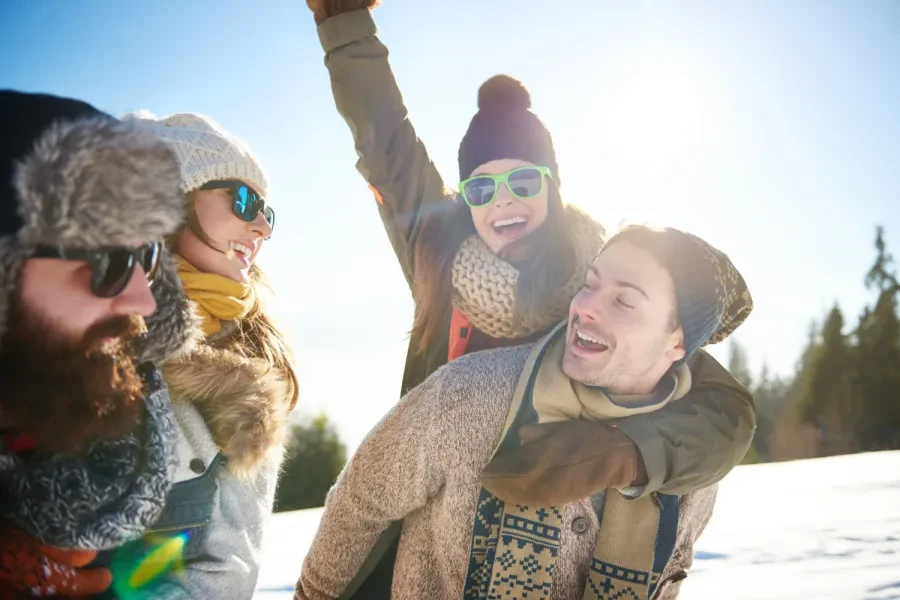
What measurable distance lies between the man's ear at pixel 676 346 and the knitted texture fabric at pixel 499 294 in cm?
47

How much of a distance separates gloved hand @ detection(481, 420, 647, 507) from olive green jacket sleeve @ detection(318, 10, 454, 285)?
117 centimetres

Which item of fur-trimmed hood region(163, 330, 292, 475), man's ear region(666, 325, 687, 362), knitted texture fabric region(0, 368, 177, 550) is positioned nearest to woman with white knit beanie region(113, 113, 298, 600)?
fur-trimmed hood region(163, 330, 292, 475)

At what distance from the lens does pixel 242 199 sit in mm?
2131

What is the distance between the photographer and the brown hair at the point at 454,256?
7.76ft

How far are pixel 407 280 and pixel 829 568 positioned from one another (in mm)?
2450

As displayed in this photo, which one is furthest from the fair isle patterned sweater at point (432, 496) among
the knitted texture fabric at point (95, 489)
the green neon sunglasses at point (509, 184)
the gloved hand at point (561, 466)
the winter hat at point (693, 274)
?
the green neon sunglasses at point (509, 184)

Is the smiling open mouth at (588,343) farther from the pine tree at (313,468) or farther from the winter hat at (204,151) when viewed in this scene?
the pine tree at (313,468)

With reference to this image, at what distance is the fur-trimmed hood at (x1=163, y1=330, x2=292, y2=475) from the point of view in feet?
5.74

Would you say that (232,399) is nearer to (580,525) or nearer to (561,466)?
(561,466)

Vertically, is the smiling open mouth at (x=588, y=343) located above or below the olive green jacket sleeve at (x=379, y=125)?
below

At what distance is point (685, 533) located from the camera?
2084 mm

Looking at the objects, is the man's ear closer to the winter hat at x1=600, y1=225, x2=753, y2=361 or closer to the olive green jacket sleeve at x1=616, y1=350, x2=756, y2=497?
the winter hat at x1=600, y1=225, x2=753, y2=361

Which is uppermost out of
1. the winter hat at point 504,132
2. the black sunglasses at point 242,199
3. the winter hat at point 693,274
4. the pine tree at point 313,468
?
the winter hat at point 504,132

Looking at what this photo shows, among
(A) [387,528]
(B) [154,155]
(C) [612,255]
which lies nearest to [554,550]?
(A) [387,528]
